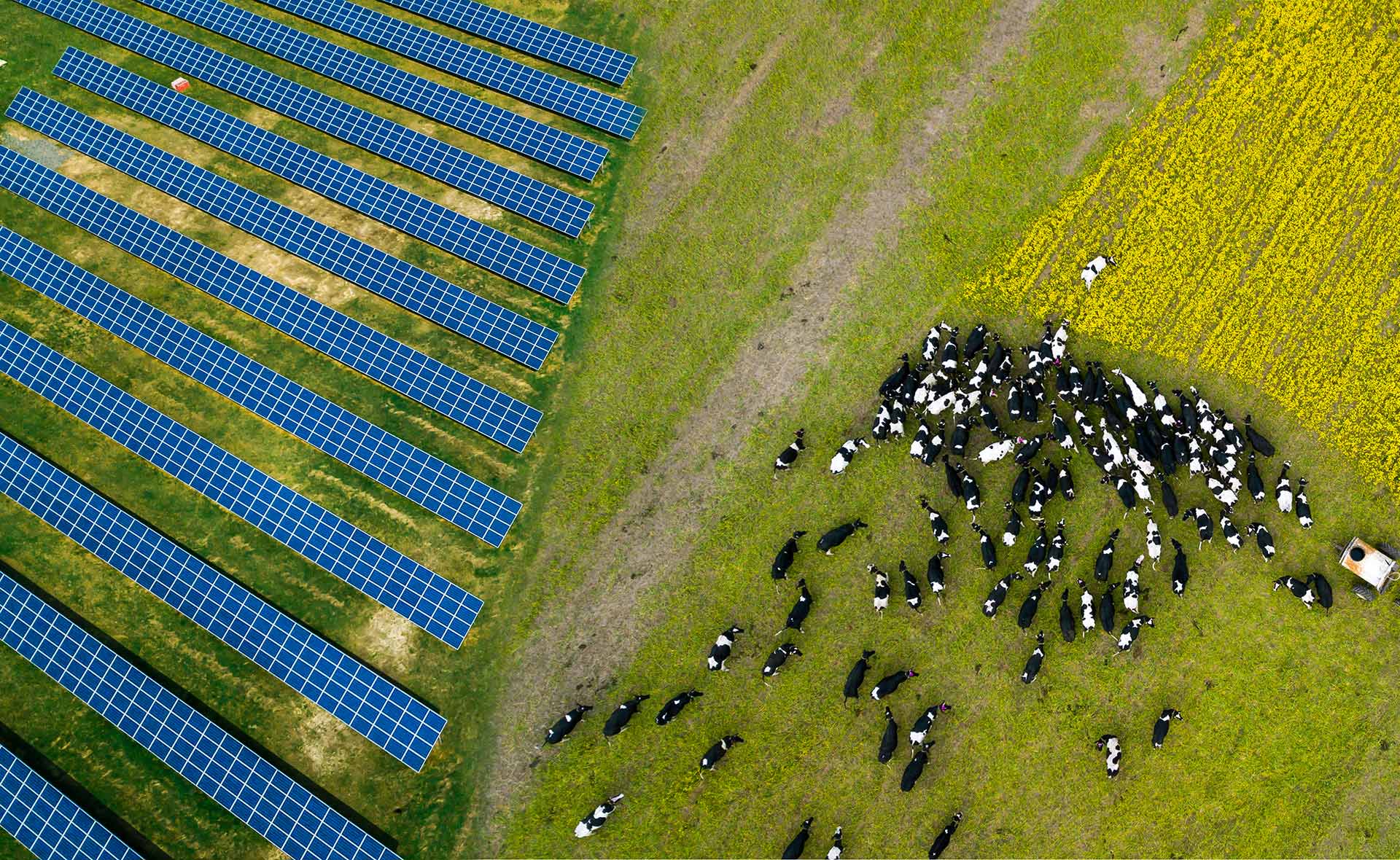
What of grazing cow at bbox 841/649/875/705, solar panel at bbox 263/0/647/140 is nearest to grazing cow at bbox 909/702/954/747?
grazing cow at bbox 841/649/875/705

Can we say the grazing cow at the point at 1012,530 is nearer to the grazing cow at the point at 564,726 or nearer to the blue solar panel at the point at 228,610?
the grazing cow at the point at 564,726

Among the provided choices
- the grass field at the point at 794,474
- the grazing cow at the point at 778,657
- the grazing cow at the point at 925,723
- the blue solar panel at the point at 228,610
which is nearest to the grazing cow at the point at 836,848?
the grass field at the point at 794,474

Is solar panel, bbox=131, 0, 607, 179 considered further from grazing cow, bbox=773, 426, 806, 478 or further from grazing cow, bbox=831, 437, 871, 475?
grazing cow, bbox=831, 437, 871, 475

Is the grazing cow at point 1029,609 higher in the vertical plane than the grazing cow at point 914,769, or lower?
higher

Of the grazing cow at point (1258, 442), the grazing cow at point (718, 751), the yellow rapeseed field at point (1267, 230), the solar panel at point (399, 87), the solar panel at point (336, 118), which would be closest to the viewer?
the grazing cow at point (718, 751)

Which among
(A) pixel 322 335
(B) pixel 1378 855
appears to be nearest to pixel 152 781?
(A) pixel 322 335

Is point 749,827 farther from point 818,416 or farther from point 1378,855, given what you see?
point 1378,855

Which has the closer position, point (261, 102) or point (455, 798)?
point (455, 798)
